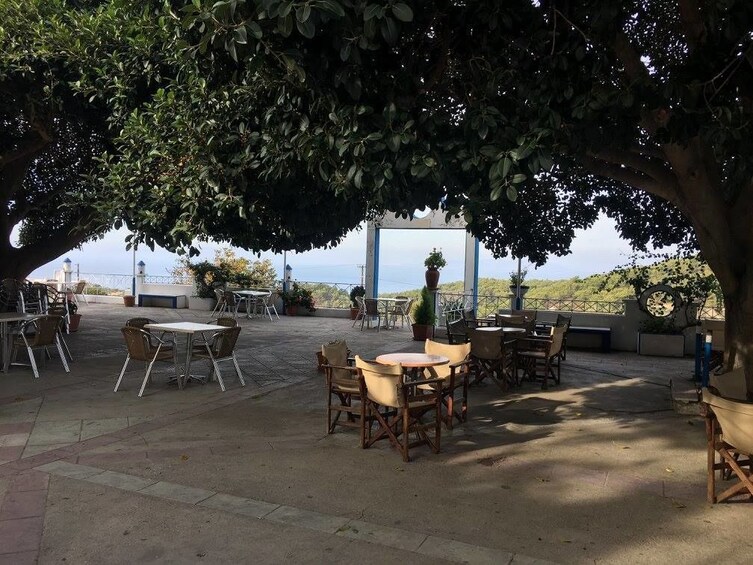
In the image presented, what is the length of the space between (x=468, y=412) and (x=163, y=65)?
14.0ft

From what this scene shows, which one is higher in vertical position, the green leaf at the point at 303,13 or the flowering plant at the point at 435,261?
the green leaf at the point at 303,13

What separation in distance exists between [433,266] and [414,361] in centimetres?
771

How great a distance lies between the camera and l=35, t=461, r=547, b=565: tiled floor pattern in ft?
8.86

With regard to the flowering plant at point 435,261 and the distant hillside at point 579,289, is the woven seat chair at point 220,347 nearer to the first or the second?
the flowering plant at point 435,261

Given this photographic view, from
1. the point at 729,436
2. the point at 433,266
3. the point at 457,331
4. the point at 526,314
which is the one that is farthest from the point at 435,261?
the point at 729,436

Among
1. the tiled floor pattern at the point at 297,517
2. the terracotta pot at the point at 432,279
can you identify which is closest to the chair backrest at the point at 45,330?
the tiled floor pattern at the point at 297,517

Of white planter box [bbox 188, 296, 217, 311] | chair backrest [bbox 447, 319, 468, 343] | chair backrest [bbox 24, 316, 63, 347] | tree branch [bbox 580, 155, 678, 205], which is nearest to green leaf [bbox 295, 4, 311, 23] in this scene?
tree branch [bbox 580, 155, 678, 205]

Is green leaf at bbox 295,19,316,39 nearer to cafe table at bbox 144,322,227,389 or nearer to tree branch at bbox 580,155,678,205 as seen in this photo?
tree branch at bbox 580,155,678,205

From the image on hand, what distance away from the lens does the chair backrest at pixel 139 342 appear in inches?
233

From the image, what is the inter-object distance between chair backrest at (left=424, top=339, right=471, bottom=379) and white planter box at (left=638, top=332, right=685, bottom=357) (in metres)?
5.83

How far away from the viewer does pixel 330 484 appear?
3572 mm

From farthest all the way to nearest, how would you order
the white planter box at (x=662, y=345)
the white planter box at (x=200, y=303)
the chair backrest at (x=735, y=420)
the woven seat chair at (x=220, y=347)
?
the white planter box at (x=200, y=303) < the white planter box at (x=662, y=345) < the woven seat chair at (x=220, y=347) < the chair backrest at (x=735, y=420)

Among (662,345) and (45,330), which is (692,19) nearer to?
(662,345)

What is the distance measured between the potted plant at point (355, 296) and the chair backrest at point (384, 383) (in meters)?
10.9
